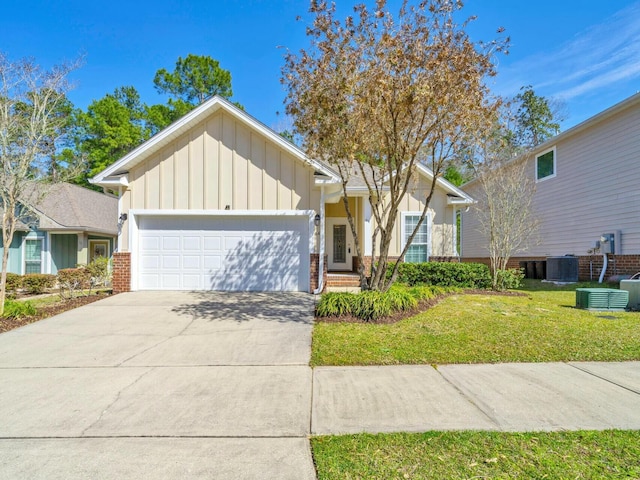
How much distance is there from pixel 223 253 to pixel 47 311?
4.37 m

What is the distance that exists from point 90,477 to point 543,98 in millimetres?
34860

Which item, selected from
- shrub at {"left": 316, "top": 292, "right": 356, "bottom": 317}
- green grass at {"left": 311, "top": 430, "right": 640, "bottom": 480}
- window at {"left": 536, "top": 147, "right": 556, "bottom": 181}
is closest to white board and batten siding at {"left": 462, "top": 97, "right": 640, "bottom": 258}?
window at {"left": 536, "top": 147, "right": 556, "bottom": 181}

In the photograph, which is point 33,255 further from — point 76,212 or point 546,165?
point 546,165

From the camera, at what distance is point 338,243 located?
14859mm

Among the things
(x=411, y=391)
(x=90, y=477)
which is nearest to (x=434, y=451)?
(x=411, y=391)

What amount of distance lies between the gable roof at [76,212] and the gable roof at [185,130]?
4.19 meters

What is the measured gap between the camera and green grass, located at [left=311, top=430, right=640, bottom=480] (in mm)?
2523

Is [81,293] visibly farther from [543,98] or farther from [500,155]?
[543,98]

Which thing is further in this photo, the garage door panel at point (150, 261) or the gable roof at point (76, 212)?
the gable roof at point (76, 212)

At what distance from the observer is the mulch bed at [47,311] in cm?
716

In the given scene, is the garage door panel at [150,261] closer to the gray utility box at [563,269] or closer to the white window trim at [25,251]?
the white window trim at [25,251]

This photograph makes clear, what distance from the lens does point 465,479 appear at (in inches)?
96.8

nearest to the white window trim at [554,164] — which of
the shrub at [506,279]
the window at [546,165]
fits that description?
the window at [546,165]

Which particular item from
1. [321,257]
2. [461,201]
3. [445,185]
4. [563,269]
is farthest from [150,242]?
[563,269]
